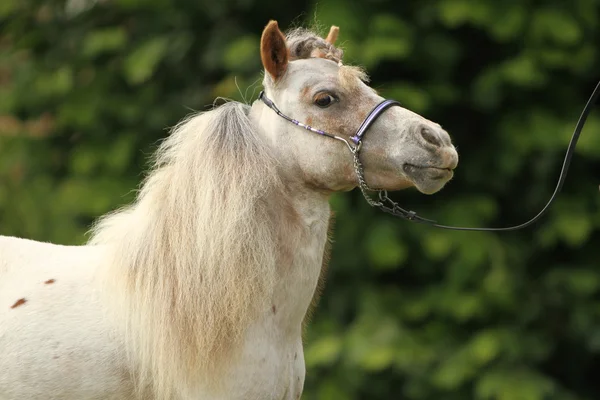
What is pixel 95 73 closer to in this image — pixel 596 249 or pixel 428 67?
pixel 428 67

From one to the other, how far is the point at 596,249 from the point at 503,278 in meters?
0.93

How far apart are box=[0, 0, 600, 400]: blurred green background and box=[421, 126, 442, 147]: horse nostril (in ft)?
10.3

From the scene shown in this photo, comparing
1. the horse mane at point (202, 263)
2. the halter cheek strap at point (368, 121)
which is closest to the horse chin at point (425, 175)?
the halter cheek strap at point (368, 121)

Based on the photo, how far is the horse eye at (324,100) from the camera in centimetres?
311

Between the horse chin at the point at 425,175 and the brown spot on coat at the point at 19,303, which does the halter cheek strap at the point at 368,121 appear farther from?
the brown spot on coat at the point at 19,303

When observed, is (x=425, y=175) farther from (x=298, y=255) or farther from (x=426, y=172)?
(x=298, y=255)

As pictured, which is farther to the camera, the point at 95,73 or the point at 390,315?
the point at 95,73

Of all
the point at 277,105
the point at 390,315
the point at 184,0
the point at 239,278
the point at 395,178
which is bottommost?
the point at 390,315

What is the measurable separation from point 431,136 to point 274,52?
0.58 metres

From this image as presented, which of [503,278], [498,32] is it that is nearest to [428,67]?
[498,32]

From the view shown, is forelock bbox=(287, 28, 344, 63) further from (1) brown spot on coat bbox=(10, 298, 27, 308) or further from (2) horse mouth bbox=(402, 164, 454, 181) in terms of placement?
(1) brown spot on coat bbox=(10, 298, 27, 308)

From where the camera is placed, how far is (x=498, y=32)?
21.3 feet

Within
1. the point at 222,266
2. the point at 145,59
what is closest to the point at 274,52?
the point at 222,266

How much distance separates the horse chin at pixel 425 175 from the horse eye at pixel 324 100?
1.06ft
